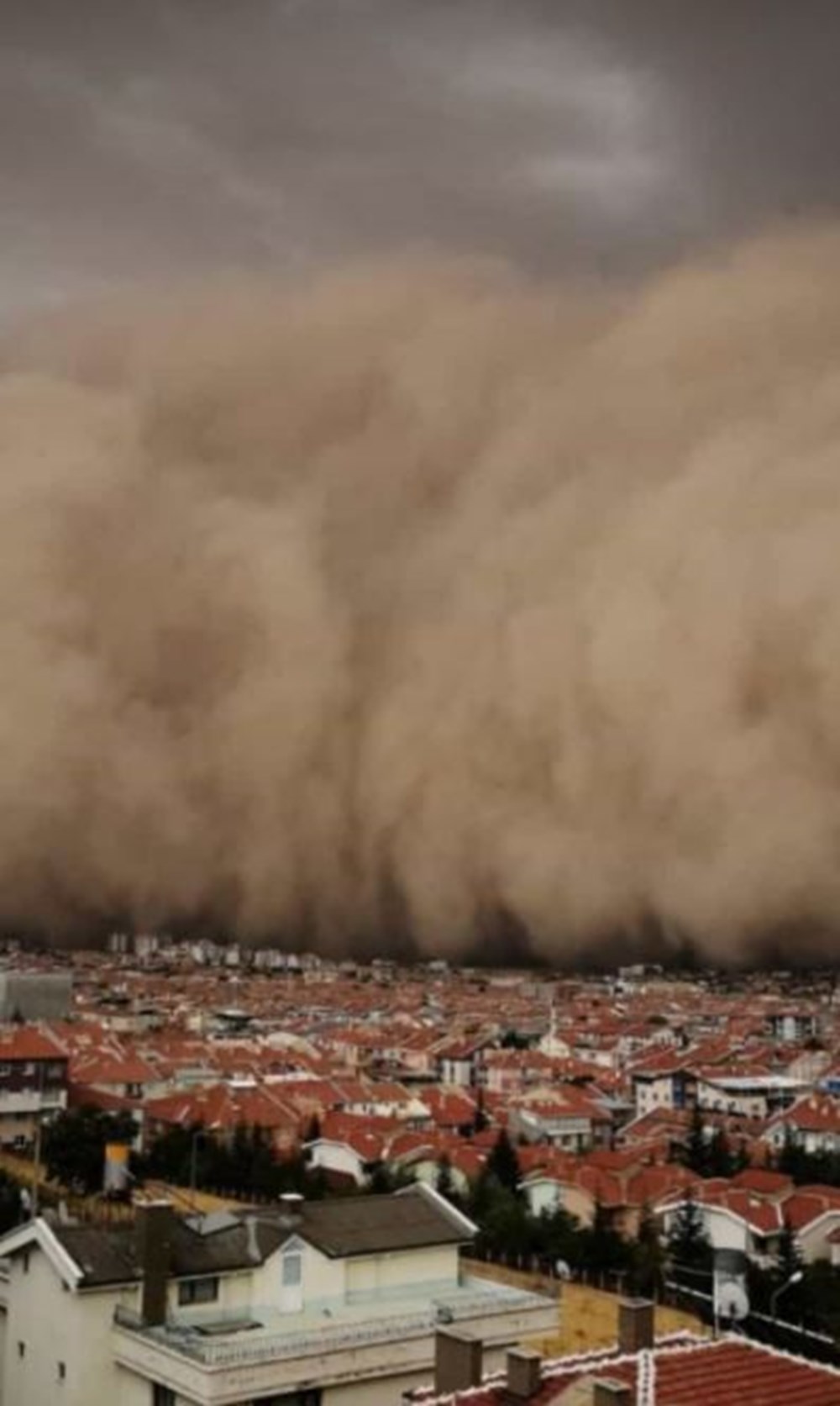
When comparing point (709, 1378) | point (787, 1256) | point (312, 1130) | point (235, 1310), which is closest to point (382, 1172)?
point (312, 1130)

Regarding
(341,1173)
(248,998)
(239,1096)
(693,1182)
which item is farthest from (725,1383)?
(248,998)

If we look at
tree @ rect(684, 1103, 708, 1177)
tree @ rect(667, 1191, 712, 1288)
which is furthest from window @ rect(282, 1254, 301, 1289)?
tree @ rect(684, 1103, 708, 1177)

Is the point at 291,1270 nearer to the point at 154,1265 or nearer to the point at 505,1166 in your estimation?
the point at 154,1265

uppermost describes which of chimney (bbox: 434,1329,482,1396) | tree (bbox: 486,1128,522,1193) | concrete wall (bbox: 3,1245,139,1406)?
chimney (bbox: 434,1329,482,1396)

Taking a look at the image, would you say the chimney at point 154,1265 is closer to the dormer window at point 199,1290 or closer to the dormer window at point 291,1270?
the dormer window at point 199,1290

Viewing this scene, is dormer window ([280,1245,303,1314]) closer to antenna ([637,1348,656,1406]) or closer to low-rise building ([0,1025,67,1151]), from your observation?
antenna ([637,1348,656,1406])

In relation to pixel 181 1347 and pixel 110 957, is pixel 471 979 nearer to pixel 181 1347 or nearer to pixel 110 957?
pixel 110 957
